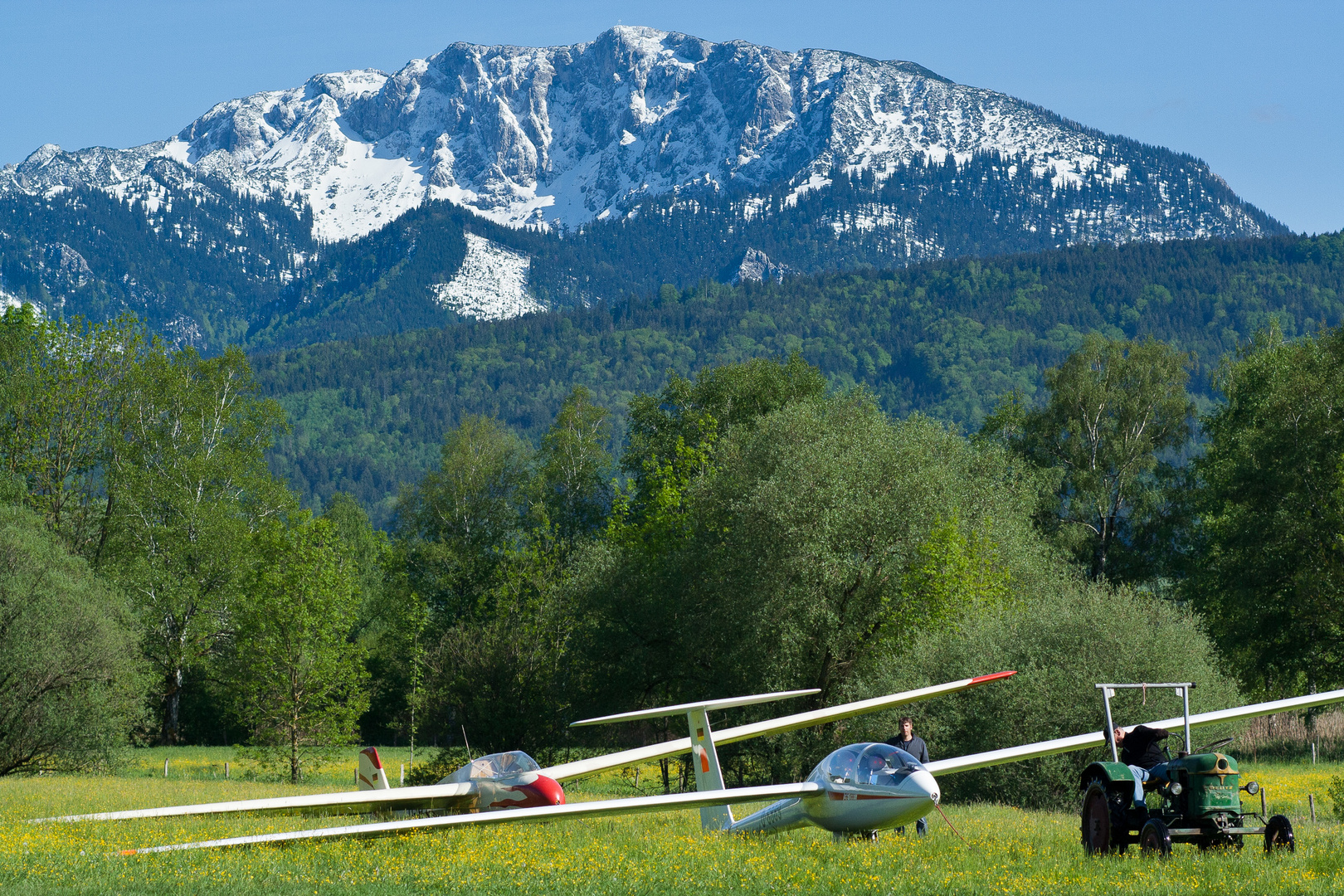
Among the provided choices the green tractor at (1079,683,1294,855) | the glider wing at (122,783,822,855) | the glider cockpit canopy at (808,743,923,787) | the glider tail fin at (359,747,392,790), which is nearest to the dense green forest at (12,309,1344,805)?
the glider tail fin at (359,747,392,790)

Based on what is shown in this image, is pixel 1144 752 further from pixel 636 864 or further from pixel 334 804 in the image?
pixel 334 804

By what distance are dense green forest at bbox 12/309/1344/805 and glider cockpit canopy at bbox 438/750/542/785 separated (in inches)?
576

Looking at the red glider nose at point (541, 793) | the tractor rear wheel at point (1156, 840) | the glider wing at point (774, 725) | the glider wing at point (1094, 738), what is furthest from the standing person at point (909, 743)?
the red glider nose at point (541, 793)

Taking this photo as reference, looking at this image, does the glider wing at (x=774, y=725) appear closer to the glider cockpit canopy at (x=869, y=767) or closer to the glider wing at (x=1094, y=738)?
the glider wing at (x=1094, y=738)

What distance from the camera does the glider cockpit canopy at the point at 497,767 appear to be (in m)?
20.6

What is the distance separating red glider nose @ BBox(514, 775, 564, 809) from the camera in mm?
19984

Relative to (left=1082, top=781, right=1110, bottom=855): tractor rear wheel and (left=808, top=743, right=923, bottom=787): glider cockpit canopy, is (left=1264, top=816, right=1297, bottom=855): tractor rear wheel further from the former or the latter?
(left=808, top=743, right=923, bottom=787): glider cockpit canopy

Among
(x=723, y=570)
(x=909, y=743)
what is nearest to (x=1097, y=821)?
(x=909, y=743)

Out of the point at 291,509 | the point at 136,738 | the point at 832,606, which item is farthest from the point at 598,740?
the point at 291,509

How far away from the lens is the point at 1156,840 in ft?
44.1

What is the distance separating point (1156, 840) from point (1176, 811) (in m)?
0.56

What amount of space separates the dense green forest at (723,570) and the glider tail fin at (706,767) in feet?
41.0

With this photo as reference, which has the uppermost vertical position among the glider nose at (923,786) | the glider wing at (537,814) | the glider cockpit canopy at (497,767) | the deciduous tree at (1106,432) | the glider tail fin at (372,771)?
the deciduous tree at (1106,432)

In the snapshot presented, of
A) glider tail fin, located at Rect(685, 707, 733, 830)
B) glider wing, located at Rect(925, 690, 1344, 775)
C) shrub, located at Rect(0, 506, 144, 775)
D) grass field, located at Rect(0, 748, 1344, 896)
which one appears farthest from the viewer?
shrub, located at Rect(0, 506, 144, 775)
